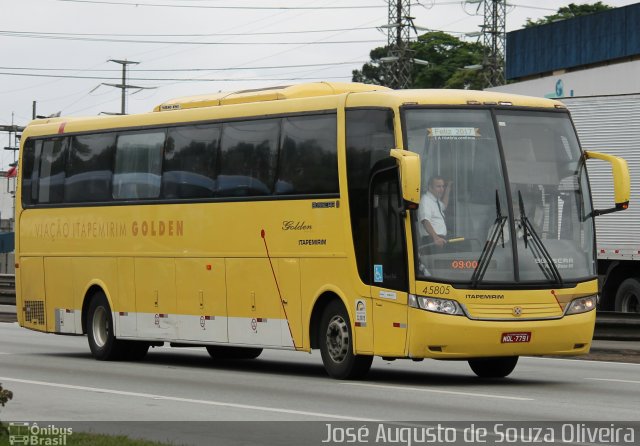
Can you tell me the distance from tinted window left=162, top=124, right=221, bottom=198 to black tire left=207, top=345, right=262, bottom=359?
8.90ft

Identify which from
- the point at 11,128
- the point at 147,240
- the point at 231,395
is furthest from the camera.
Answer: the point at 11,128

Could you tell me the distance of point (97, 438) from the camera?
38.3 ft

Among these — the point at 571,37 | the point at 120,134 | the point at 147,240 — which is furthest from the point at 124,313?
the point at 571,37

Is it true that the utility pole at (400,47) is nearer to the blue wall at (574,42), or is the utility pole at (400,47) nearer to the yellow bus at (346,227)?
the blue wall at (574,42)

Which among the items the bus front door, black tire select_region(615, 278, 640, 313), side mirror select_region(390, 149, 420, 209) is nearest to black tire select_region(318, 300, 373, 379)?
the bus front door

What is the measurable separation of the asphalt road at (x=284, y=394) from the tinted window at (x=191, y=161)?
248 cm

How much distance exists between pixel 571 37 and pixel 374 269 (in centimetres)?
4995

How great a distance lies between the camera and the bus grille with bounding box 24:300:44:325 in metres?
24.6

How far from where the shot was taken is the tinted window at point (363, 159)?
18.0 m

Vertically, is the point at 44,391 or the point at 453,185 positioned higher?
the point at 453,185

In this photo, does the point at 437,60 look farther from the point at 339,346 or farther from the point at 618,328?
the point at 339,346

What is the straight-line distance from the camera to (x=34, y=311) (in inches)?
977

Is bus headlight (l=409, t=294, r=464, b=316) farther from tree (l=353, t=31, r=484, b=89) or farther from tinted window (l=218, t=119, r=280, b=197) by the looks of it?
tree (l=353, t=31, r=484, b=89)

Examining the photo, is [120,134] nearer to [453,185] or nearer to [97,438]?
[453,185]
